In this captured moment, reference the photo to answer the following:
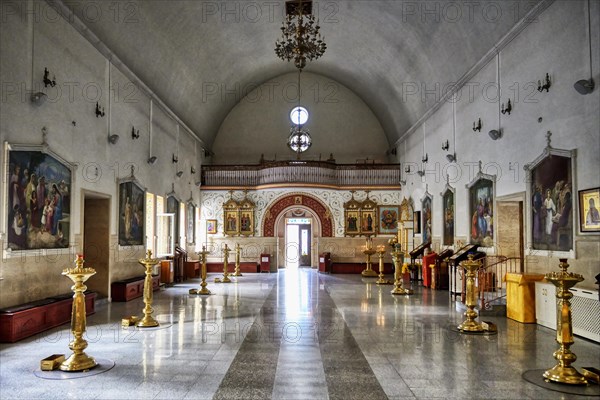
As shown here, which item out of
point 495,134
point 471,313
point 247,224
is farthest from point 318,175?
point 471,313

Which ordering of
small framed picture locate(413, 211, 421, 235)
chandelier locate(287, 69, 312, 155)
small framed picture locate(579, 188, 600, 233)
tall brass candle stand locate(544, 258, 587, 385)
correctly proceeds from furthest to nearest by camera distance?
chandelier locate(287, 69, 312, 155), small framed picture locate(413, 211, 421, 235), small framed picture locate(579, 188, 600, 233), tall brass candle stand locate(544, 258, 587, 385)

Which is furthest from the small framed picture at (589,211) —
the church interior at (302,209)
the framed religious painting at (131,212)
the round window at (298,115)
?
the round window at (298,115)

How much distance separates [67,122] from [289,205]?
606 inches

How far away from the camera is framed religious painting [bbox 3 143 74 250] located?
376 inches

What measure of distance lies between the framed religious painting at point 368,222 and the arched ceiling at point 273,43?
4343 mm

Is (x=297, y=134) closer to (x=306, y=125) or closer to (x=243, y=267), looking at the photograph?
(x=306, y=125)

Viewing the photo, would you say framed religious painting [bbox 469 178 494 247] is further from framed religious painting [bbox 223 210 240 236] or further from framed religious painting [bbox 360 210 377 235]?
framed religious painting [bbox 223 210 240 236]

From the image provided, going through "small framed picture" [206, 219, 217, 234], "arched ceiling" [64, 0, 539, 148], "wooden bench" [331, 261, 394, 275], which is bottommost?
"wooden bench" [331, 261, 394, 275]

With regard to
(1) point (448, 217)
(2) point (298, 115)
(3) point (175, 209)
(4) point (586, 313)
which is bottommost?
(4) point (586, 313)

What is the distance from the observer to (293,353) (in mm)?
7879

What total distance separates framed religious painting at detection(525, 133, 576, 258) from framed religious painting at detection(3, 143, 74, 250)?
1066 centimetres

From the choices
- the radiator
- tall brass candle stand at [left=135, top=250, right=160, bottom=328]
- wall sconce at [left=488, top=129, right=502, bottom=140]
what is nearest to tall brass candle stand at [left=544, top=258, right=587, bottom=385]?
the radiator

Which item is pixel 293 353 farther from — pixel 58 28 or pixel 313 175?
pixel 313 175

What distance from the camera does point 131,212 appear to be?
15.7 metres
